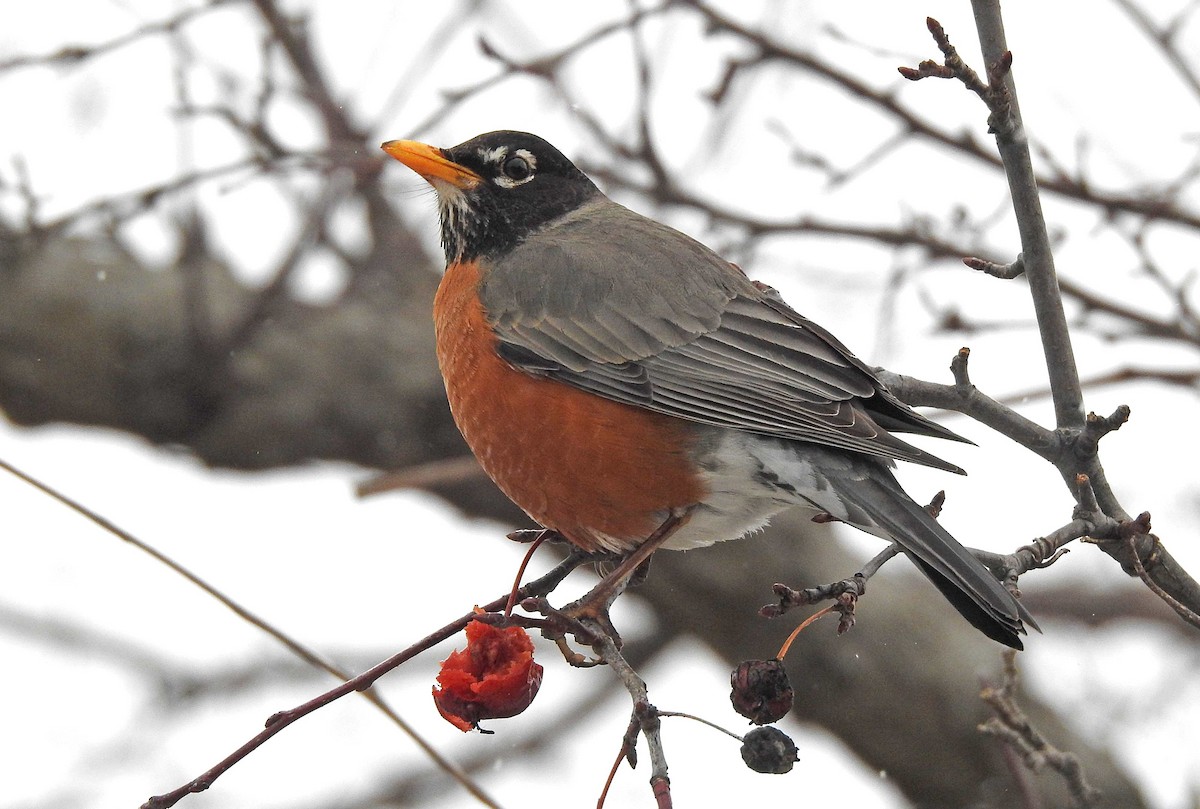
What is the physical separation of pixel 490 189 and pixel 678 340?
34.7 inches

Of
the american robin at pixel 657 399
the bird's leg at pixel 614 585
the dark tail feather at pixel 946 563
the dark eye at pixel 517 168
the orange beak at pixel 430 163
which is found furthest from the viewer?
the dark eye at pixel 517 168

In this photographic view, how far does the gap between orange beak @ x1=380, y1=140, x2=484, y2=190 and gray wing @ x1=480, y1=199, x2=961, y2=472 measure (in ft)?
0.86

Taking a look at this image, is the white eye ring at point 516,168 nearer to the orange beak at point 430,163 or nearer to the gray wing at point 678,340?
the orange beak at point 430,163

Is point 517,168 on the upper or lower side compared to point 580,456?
upper

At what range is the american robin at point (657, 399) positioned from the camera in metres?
2.89

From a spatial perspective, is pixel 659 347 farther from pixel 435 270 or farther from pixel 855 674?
pixel 435 270

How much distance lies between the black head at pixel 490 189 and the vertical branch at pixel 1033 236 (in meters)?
1.78

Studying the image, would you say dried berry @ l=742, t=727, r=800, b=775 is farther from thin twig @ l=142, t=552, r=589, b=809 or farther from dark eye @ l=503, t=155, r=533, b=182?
dark eye @ l=503, t=155, r=533, b=182

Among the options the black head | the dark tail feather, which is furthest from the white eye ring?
the dark tail feather

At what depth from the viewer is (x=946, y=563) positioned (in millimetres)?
2299

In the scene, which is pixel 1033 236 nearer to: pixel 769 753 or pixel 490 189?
pixel 769 753

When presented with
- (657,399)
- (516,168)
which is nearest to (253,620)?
(657,399)

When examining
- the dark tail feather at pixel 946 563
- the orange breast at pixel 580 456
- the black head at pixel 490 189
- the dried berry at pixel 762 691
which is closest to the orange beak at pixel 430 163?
the black head at pixel 490 189

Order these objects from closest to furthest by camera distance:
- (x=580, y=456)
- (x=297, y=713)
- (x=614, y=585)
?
1. (x=297, y=713)
2. (x=614, y=585)
3. (x=580, y=456)
